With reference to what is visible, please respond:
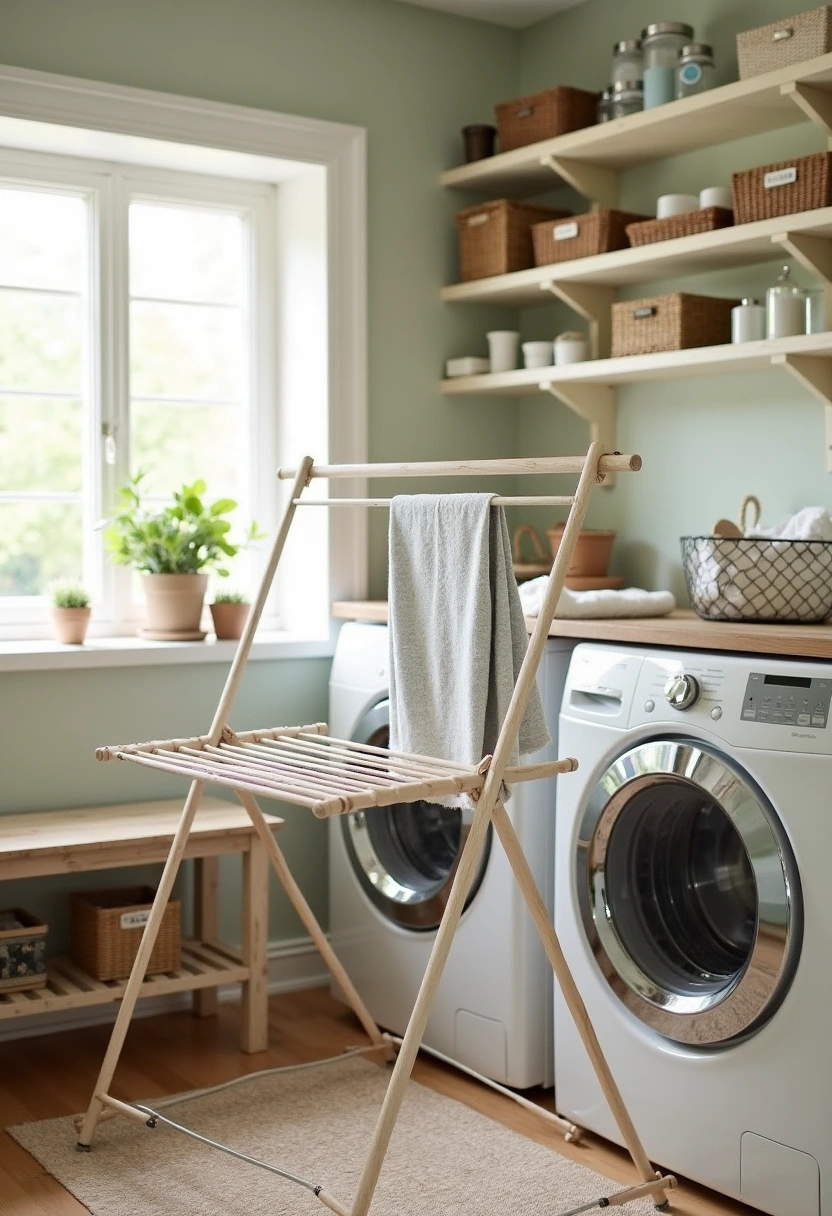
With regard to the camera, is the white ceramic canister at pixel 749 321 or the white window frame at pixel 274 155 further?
the white window frame at pixel 274 155

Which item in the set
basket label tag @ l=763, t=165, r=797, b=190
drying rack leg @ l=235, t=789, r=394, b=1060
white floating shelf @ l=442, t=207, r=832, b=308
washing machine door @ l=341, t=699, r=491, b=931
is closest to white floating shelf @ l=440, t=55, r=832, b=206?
basket label tag @ l=763, t=165, r=797, b=190

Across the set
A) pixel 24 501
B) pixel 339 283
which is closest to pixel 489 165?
pixel 339 283

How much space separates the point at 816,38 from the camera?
102 inches

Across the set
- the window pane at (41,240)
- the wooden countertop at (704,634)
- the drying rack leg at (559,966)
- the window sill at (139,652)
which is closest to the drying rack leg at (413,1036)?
the drying rack leg at (559,966)

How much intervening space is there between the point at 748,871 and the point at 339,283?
177cm

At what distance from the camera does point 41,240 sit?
10.8 ft

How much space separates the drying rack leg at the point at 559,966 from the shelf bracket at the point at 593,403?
54.7 inches

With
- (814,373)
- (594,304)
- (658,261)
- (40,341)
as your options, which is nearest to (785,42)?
(658,261)

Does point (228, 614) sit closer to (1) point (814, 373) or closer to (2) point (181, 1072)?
(2) point (181, 1072)

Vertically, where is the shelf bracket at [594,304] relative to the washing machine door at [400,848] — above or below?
above

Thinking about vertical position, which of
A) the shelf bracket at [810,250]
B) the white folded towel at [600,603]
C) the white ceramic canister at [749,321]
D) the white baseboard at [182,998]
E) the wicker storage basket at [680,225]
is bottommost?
the white baseboard at [182,998]

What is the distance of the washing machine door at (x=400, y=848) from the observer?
2969mm

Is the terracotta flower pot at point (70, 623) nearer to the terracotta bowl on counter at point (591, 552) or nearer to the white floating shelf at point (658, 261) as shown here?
the terracotta bowl on counter at point (591, 552)

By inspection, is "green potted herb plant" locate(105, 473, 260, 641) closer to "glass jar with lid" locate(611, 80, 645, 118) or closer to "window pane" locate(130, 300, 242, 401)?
"window pane" locate(130, 300, 242, 401)
